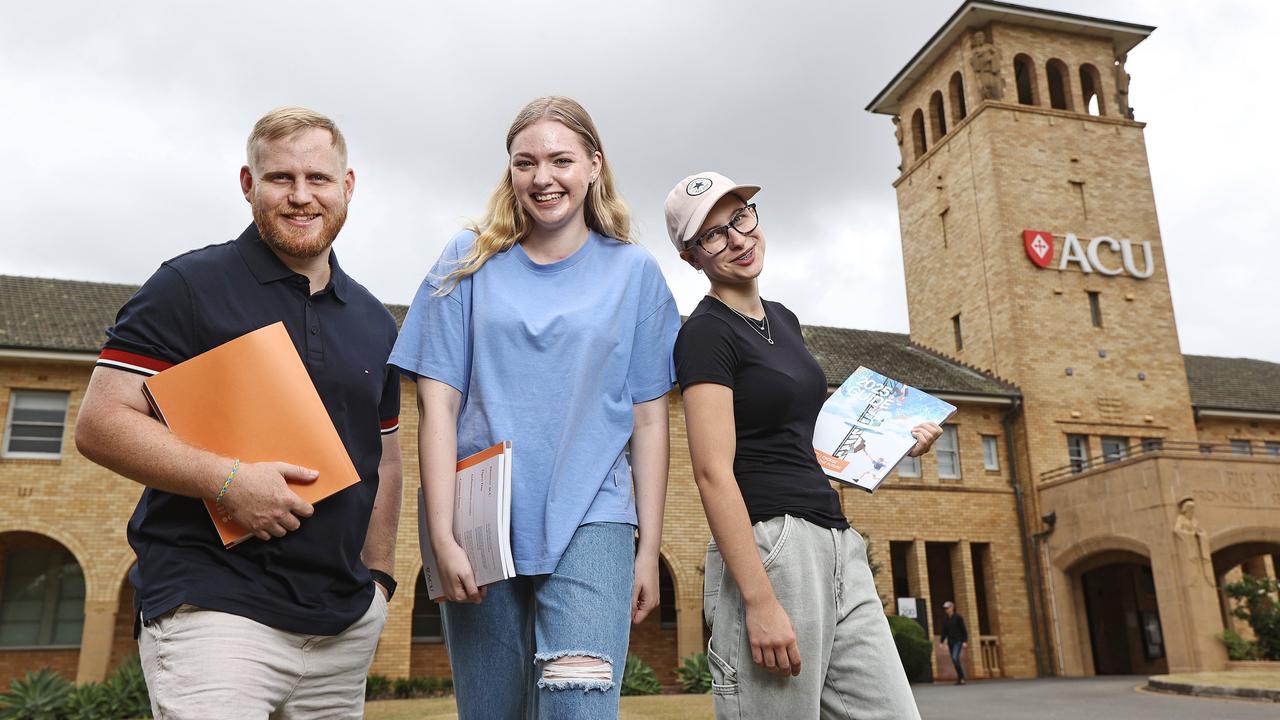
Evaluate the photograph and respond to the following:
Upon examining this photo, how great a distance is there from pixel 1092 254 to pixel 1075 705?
760 inches

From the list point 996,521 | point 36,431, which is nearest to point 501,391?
point 36,431

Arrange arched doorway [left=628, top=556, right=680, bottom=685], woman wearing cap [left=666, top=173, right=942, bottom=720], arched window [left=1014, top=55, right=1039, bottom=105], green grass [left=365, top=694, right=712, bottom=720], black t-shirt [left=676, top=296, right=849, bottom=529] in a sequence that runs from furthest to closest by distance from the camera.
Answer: arched window [left=1014, top=55, right=1039, bottom=105]
arched doorway [left=628, top=556, right=680, bottom=685]
green grass [left=365, top=694, right=712, bottom=720]
black t-shirt [left=676, top=296, right=849, bottom=529]
woman wearing cap [left=666, top=173, right=942, bottom=720]

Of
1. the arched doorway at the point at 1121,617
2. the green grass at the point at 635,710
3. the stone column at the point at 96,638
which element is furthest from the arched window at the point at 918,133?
the stone column at the point at 96,638

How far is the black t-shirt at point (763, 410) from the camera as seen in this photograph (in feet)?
10.1

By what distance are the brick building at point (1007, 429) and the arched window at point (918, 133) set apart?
0.09 m

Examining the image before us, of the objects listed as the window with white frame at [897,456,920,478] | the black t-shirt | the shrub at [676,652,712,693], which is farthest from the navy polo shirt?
the window with white frame at [897,456,920,478]

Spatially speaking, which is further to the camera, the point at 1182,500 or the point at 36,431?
the point at 1182,500

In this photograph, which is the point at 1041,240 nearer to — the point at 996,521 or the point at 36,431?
the point at 996,521

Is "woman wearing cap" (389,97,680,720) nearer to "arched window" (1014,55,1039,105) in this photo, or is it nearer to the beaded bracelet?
A: the beaded bracelet

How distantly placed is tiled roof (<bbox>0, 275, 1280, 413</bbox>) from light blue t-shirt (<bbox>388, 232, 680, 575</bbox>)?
70.6 feet

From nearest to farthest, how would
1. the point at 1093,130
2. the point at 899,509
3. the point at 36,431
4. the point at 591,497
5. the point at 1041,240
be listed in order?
the point at 591,497
the point at 36,431
the point at 899,509
the point at 1041,240
the point at 1093,130

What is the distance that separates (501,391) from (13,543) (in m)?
24.1

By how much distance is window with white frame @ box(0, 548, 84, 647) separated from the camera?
Answer: 852 inches

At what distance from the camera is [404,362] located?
2707 mm
